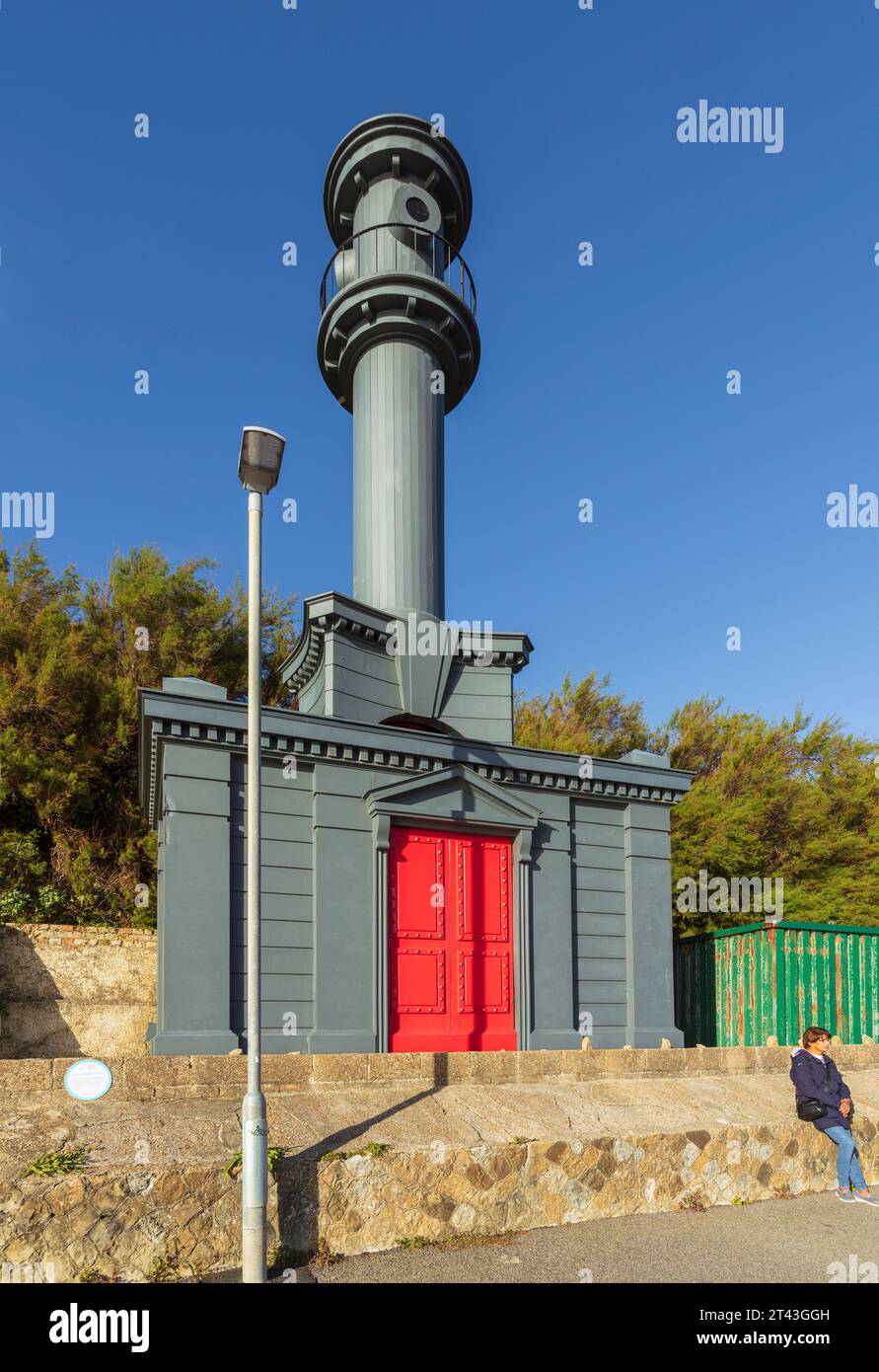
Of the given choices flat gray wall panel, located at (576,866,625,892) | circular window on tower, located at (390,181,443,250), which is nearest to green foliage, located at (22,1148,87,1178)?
flat gray wall panel, located at (576,866,625,892)

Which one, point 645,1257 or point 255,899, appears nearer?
point 255,899

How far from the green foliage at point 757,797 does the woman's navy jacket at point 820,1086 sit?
14.5m

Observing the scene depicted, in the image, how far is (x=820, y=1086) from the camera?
10.3 meters

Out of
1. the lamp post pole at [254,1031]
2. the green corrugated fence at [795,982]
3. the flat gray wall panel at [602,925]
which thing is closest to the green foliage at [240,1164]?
the lamp post pole at [254,1031]

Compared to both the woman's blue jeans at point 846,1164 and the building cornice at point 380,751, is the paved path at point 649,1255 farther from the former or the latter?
the building cornice at point 380,751

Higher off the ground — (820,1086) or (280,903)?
(280,903)

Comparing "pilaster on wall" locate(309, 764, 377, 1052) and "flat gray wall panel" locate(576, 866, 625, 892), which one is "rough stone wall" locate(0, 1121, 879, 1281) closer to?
"pilaster on wall" locate(309, 764, 377, 1052)

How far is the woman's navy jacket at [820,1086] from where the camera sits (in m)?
10.2

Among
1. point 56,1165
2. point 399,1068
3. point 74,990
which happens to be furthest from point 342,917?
point 74,990

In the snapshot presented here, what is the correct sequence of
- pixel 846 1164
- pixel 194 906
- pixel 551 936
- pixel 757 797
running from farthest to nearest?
1. pixel 757 797
2. pixel 551 936
3. pixel 194 906
4. pixel 846 1164

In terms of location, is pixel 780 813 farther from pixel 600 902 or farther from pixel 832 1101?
pixel 832 1101

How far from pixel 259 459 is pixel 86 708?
17.9 metres

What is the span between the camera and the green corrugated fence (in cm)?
1503

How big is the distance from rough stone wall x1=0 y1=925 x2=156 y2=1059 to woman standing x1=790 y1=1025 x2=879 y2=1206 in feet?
40.0
